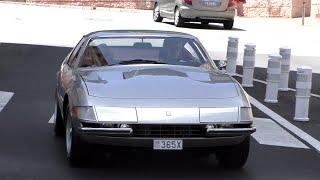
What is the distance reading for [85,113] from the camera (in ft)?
24.1

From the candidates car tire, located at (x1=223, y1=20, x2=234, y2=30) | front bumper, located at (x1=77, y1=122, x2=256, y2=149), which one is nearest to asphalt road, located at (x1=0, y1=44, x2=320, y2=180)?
front bumper, located at (x1=77, y1=122, x2=256, y2=149)

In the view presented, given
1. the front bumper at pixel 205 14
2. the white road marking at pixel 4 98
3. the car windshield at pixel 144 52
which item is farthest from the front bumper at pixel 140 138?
the front bumper at pixel 205 14

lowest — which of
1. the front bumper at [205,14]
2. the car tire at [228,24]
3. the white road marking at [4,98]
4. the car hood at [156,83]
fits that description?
the white road marking at [4,98]

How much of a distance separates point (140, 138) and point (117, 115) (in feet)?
0.99

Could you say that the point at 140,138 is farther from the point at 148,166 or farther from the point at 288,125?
the point at 288,125

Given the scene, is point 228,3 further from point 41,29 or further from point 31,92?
point 31,92

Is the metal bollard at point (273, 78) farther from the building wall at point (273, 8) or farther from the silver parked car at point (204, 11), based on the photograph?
the building wall at point (273, 8)

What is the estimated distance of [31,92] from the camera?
13422 mm

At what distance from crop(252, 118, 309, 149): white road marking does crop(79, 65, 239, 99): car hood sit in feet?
5.78

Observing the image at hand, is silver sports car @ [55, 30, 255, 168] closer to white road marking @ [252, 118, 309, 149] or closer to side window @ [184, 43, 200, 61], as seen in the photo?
side window @ [184, 43, 200, 61]

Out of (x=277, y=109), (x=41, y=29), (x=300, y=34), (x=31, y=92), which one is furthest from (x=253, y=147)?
(x=300, y=34)

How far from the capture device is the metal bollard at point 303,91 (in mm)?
11477

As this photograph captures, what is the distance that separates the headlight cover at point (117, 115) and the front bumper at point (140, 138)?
9 centimetres

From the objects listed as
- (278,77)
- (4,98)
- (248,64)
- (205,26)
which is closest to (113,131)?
(4,98)
